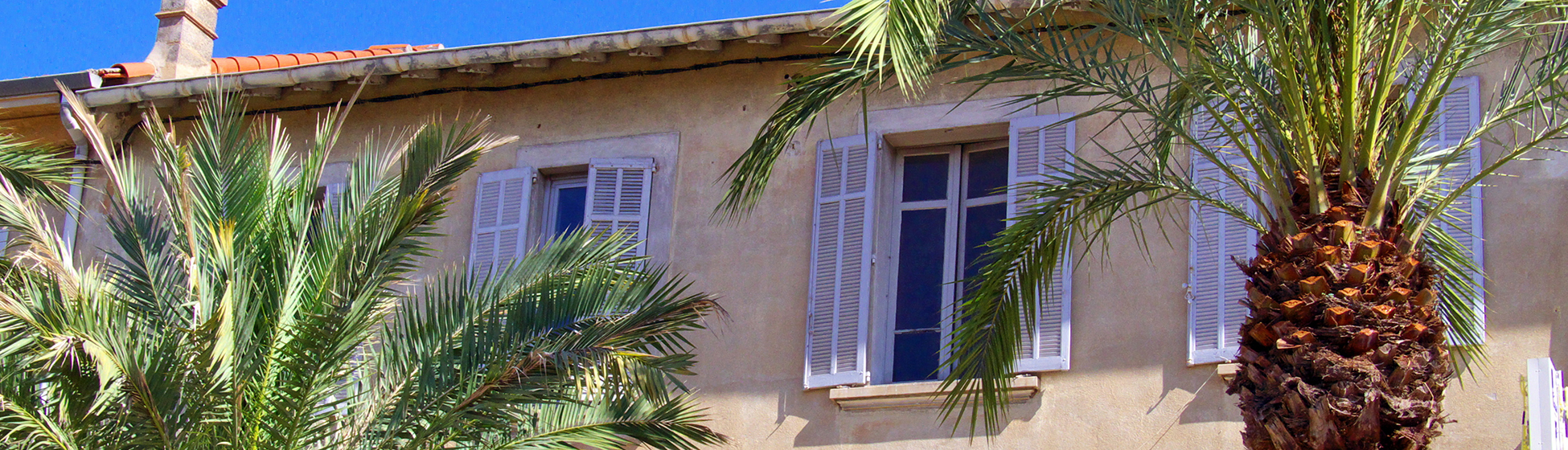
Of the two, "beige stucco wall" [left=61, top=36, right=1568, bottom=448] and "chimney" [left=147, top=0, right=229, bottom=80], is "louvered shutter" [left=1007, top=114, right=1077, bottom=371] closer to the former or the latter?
"beige stucco wall" [left=61, top=36, right=1568, bottom=448]

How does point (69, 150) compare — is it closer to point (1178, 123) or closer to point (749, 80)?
point (749, 80)

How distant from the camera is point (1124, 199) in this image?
7.14 meters

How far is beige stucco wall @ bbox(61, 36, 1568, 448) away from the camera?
Answer: 26.6 feet

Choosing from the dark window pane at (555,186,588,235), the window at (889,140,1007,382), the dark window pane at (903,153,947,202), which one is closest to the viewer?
the window at (889,140,1007,382)

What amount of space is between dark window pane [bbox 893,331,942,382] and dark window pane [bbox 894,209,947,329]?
6 centimetres

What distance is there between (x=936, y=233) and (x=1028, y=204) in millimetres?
721

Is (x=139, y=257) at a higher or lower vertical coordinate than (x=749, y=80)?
lower

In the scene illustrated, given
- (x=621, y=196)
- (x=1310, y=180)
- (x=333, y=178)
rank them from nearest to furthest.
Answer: (x=1310, y=180)
(x=621, y=196)
(x=333, y=178)

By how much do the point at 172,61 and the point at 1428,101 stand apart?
869 centimetres

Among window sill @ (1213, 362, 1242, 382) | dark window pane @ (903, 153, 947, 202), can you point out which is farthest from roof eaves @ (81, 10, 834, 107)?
window sill @ (1213, 362, 1242, 382)

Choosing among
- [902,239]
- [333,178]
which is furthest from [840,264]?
[333,178]

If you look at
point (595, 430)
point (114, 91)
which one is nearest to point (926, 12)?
point (595, 430)

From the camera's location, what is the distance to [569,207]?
10672mm

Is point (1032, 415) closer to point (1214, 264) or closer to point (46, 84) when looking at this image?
point (1214, 264)
